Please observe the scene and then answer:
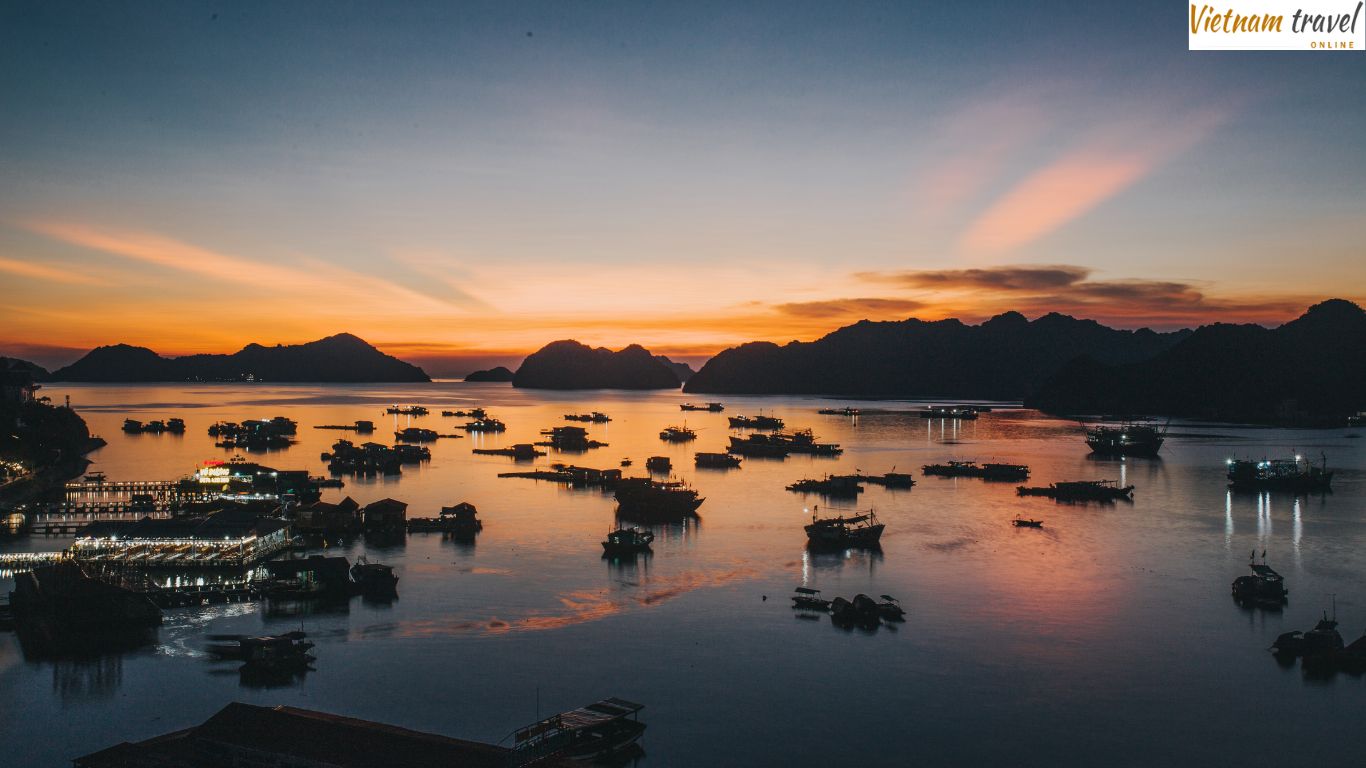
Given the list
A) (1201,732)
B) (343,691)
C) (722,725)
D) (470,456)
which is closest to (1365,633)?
(1201,732)

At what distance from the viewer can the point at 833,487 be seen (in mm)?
47281

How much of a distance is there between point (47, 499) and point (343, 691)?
3298cm

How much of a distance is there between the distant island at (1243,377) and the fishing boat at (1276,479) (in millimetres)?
77925

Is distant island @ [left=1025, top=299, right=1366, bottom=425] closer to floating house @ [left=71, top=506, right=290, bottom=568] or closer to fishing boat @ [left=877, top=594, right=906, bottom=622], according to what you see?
fishing boat @ [left=877, top=594, right=906, bottom=622]

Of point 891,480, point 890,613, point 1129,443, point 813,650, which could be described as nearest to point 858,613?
point 890,613

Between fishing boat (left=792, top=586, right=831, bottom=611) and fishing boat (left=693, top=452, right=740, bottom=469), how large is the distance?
35371 millimetres

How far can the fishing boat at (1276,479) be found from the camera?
4947 cm

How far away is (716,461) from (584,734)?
153 ft

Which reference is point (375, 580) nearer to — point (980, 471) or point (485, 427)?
point (980, 471)

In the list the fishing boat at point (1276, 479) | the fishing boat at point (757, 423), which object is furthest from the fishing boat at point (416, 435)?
the fishing boat at point (1276, 479)

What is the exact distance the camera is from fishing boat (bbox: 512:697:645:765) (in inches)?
566

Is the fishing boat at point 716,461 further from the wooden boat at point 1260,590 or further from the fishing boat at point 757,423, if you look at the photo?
the wooden boat at point 1260,590

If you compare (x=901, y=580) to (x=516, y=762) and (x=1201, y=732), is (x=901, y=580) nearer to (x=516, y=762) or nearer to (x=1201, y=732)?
(x=1201, y=732)

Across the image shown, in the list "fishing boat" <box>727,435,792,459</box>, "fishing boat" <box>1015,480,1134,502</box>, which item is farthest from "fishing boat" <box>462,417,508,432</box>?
"fishing boat" <box>1015,480,1134,502</box>
